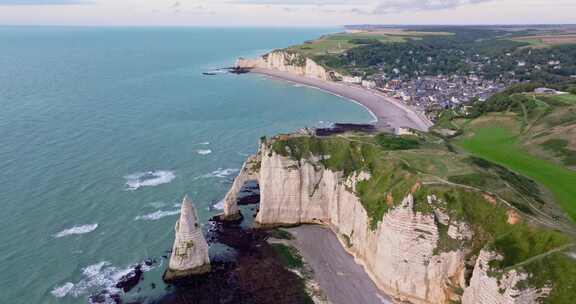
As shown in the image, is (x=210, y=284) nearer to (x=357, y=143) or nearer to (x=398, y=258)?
(x=398, y=258)

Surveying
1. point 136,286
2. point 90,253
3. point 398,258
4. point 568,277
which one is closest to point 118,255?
point 90,253

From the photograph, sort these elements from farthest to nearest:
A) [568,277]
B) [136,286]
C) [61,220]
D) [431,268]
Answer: [61,220]
[136,286]
[431,268]
[568,277]

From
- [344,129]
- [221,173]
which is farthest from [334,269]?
[344,129]

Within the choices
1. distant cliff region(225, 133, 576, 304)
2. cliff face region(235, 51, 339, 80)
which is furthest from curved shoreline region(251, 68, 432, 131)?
distant cliff region(225, 133, 576, 304)

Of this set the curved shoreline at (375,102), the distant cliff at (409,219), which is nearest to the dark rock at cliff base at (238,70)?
the curved shoreline at (375,102)

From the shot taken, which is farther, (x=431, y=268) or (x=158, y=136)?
(x=158, y=136)

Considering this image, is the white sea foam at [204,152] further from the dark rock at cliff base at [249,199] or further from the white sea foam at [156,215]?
the white sea foam at [156,215]
